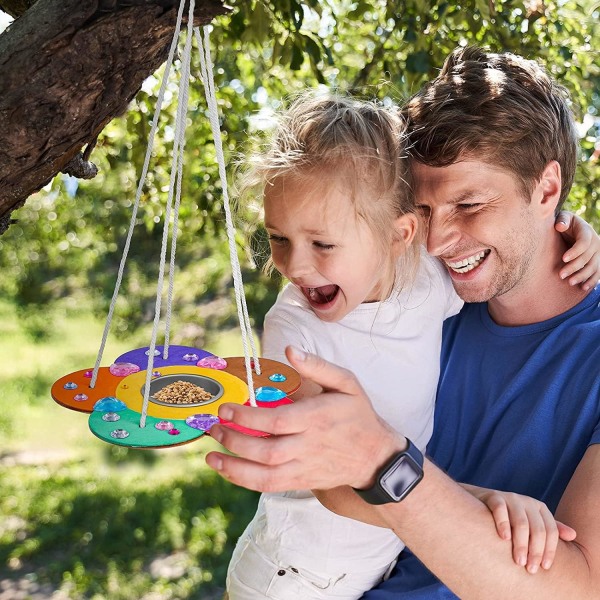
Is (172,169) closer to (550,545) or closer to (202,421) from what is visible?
(202,421)

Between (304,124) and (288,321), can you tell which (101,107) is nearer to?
(304,124)

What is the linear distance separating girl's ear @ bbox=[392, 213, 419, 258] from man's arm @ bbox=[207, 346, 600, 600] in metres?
0.59

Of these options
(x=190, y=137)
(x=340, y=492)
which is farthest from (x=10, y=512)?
(x=340, y=492)

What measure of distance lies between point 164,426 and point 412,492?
1.34 ft

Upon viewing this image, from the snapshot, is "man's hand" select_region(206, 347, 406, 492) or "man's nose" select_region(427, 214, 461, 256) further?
"man's nose" select_region(427, 214, 461, 256)

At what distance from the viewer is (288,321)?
177cm

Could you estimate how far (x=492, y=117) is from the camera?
192 centimetres

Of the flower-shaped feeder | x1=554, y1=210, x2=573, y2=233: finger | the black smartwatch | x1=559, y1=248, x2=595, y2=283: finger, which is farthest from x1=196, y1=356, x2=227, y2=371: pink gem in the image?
x1=554, y1=210, x2=573, y2=233: finger

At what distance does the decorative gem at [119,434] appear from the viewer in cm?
114

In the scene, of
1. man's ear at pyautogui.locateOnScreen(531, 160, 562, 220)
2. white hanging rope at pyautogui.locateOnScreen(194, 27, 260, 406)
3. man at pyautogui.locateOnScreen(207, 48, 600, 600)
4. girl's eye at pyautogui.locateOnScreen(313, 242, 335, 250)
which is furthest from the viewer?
man's ear at pyautogui.locateOnScreen(531, 160, 562, 220)

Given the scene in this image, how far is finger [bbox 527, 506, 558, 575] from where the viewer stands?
1376 mm

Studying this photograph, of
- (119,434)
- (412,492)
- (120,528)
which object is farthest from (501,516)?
(120,528)

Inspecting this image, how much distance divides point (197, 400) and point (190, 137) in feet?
8.58

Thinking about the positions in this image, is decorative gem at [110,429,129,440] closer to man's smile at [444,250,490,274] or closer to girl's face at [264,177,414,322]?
girl's face at [264,177,414,322]
